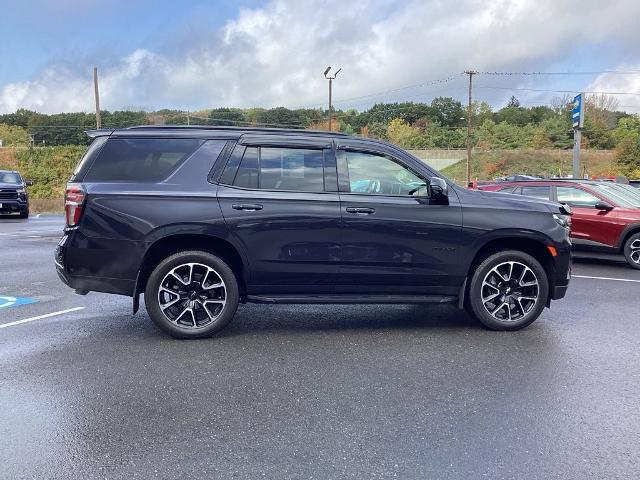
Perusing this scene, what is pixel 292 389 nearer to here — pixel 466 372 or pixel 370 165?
pixel 466 372

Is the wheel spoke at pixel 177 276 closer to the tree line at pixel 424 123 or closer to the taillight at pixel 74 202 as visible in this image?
the taillight at pixel 74 202

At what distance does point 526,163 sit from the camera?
208 feet

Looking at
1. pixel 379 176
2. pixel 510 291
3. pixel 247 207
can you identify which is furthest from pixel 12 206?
pixel 510 291

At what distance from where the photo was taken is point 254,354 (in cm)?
477

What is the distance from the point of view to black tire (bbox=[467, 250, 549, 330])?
5.44 meters

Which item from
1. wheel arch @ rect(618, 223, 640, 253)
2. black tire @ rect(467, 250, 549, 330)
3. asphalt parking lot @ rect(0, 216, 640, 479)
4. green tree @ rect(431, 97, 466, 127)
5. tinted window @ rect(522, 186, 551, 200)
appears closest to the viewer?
asphalt parking lot @ rect(0, 216, 640, 479)

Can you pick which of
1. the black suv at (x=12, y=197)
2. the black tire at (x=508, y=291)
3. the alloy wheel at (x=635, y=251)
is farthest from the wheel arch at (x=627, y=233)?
the black suv at (x=12, y=197)

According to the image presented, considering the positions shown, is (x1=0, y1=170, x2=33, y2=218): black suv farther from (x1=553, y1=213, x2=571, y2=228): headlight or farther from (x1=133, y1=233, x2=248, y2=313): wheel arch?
(x1=553, y1=213, x2=571, y2=228): headlight

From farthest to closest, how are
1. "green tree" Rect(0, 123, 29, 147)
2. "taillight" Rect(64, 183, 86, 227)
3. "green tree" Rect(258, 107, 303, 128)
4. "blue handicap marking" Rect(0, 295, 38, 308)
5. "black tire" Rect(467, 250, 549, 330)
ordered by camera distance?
1. "green tree" Rect(0, 123, 29, 147)
2. "green tree" Rect(258, 107, 303, 128)
3. "blue handicap marking" Rect(0, 295, 38, 308)
4. "black tire" Rect(467, 250, 549, 330)
5. "taillight" Rect(64, 183, 86, 227)

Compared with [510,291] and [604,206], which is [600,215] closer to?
[604,206]

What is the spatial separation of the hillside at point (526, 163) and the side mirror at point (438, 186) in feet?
185

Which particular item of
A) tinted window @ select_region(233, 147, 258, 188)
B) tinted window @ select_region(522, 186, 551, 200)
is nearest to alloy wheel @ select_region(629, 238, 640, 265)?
tinted window @ select_region(522, 186, 551, 200)

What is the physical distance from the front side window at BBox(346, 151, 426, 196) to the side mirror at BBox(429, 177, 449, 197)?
0.64 ft

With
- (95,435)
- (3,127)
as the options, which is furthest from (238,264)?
(3,127)
